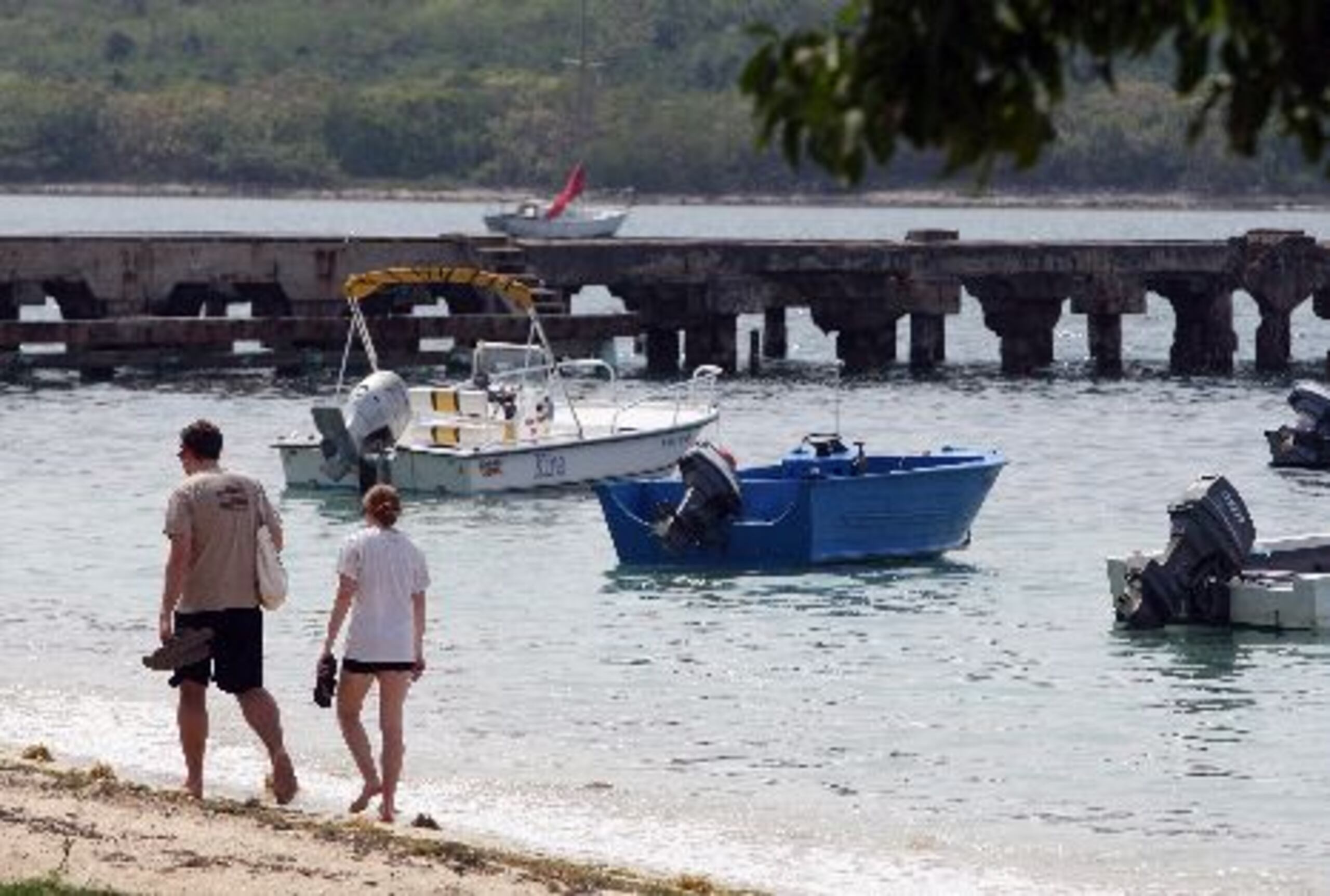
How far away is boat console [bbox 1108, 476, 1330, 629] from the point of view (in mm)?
28281

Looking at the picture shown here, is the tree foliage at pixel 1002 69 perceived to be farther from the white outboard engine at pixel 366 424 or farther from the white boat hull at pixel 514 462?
the white boat hull at pixel 514 462

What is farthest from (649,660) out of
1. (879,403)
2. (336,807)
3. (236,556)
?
(879,403)

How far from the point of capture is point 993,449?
51531 mm

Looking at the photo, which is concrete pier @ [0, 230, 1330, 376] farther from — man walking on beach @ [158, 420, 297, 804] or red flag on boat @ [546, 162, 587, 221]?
red flag on boat @ [546, 162, 587, 221]

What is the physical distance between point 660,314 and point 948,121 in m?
55.9

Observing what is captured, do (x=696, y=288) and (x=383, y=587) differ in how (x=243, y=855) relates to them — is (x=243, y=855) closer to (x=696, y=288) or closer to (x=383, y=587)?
(x=383, y=587)

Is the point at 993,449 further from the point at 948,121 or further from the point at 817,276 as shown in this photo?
the point at 948,121

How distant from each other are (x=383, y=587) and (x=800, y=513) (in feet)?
55.8

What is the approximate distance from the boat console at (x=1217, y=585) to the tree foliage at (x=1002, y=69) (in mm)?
20651

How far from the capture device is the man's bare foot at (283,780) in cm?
1781

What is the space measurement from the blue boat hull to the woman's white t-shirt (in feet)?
54.4

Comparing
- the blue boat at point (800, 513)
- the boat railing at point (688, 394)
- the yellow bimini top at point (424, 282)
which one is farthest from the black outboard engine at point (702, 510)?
the boat railing at point (688, 394)

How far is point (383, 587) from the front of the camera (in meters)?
16.3

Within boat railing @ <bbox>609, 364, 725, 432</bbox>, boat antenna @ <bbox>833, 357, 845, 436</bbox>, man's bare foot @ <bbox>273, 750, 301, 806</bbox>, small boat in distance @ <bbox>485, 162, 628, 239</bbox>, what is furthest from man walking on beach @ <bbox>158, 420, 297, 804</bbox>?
small boat in distance @ <bbox>485, 162, 628, 239</bbox>
